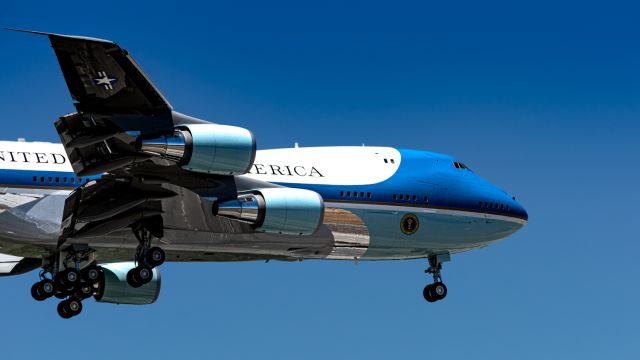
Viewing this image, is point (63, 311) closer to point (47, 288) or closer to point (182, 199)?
point (47, 288)

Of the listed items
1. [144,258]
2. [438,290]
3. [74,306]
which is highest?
[438,290]

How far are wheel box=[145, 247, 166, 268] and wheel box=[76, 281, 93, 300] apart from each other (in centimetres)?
256

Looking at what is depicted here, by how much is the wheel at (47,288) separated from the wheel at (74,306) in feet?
2.12

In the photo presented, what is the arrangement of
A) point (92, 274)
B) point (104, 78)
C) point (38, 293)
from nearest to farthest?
1. point (104, 78)
2. point (92, 274)
3. point (38, 293)

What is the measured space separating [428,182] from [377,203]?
2.29 m

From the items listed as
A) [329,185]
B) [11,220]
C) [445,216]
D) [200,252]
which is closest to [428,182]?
[445,216]

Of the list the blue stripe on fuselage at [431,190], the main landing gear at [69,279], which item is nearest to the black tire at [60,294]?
the main landing gear at [69,279]

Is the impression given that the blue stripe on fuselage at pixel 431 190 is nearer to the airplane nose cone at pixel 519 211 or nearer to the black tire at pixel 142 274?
the airplane nose cone at pixel 519 211

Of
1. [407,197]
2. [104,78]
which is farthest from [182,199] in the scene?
[407,197]

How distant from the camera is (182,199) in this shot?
35406 mm

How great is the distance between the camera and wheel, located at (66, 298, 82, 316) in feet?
125

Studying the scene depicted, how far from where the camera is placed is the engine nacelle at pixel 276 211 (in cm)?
3366

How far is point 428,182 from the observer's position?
132 feet

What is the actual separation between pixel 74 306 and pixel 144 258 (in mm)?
3969
